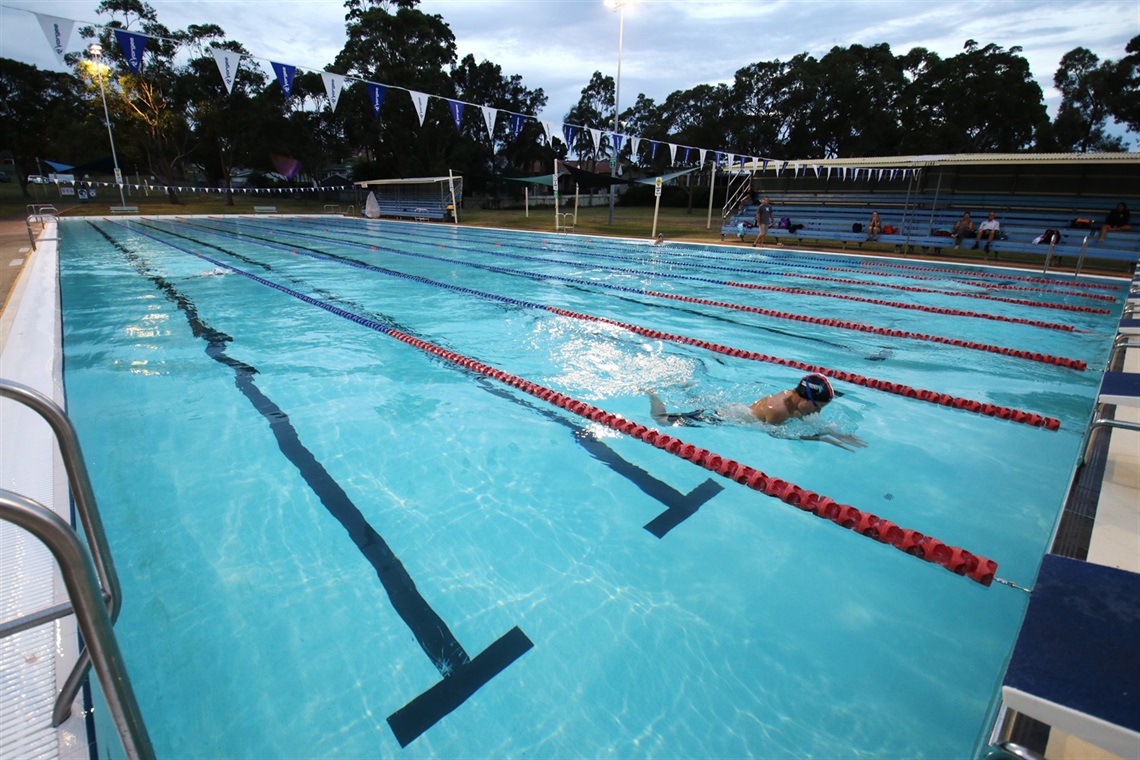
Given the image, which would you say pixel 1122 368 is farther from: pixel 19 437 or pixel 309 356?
pixel 19 437

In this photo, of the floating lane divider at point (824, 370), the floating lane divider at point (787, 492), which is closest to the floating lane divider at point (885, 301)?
the floating lane divider at point (824, 370)

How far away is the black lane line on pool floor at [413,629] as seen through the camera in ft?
5.99

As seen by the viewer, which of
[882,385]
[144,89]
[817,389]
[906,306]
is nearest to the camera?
[817,389]

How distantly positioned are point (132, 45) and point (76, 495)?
12099 millimetres

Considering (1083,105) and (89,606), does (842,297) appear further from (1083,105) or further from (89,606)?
(1083,105)

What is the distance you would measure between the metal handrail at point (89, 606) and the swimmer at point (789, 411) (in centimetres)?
341

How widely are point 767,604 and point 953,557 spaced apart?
950 millimetres

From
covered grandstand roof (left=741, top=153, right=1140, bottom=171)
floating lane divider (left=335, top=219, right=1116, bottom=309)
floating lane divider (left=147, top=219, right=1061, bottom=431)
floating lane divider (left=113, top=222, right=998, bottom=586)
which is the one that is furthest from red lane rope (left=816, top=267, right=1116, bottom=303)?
floating lane divider (left=113, top=222, right=998, bottom=586)

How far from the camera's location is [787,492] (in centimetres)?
308

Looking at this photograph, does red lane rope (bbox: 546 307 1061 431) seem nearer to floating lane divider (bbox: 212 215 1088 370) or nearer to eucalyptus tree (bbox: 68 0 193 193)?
floating lane divider (bbox: 212 215 1088 370)

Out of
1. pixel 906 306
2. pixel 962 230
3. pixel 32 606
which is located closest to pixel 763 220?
pixel 962 230

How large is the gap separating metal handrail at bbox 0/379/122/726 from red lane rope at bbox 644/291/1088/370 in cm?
707

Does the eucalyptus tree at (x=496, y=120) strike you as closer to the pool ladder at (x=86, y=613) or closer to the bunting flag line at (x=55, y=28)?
the bunting flag line at (x=55, y=28)

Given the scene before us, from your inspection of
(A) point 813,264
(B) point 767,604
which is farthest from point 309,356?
(A) point 813,264
